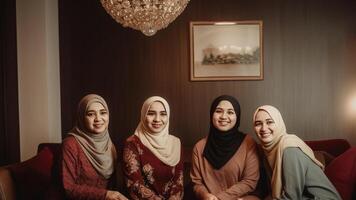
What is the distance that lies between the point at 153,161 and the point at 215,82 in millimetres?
1415

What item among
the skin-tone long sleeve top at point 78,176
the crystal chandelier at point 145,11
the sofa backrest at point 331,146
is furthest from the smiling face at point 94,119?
the sofa backrest at point 331,146

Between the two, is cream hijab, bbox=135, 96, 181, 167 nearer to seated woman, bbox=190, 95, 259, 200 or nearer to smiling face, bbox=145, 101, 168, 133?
smiling face, bbox=145, 101, 168, 133

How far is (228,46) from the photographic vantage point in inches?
135

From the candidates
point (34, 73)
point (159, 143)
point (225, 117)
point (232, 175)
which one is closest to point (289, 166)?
point (232, 175)

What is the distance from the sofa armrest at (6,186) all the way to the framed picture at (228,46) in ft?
6.14

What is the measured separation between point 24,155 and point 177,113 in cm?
146

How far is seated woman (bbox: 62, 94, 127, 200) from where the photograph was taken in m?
2.14

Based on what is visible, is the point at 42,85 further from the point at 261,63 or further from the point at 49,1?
the point at 261,63

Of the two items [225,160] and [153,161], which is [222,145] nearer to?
[225,160]

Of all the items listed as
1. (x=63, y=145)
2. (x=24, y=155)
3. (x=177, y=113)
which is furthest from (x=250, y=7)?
(x=24, y=155)

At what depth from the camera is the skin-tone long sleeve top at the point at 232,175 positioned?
2.29 meters

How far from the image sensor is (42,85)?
10.5 ft

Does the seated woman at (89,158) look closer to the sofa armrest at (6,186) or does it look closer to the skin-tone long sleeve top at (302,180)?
the sofa armrest at (6,186)

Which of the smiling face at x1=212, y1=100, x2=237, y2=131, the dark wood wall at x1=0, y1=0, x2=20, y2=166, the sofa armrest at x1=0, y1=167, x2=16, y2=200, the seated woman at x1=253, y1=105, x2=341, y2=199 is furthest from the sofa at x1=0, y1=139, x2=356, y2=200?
the smiling face at x1=212, y1=100, x2=237, y2=131
